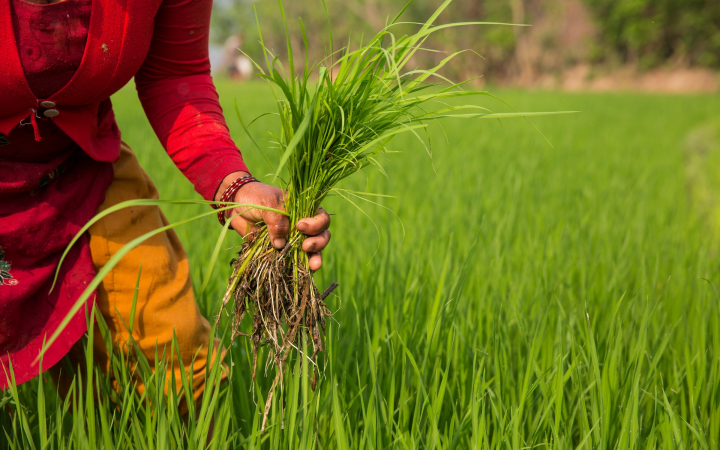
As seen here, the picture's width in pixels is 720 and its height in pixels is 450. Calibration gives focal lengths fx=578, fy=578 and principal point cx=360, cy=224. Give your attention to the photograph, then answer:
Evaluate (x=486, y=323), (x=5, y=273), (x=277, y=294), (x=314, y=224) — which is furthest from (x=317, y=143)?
(x=486, y=323)

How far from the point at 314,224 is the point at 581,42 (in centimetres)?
3175

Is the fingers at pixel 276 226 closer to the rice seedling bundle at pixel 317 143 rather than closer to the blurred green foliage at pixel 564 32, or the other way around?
the rice seedling bundle at pixel 317 143

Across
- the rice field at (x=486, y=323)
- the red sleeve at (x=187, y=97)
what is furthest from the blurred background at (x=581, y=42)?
the red sleeve at (x=187, y=97)

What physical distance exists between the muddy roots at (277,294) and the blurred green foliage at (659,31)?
27738 mm

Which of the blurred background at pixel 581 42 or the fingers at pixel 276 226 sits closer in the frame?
the fingers at pixel 276 226

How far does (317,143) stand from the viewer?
0.92 m

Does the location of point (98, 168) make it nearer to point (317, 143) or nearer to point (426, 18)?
point (317, 143)

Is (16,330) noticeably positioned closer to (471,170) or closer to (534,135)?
(471,170)

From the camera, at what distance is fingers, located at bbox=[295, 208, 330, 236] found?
895 millimetres

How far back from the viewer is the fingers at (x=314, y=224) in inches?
35.2

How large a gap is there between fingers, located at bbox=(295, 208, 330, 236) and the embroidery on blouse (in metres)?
0.49

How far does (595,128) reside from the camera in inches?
318

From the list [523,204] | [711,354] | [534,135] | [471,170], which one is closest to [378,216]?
[523,204]

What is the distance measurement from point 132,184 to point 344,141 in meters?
0.44
